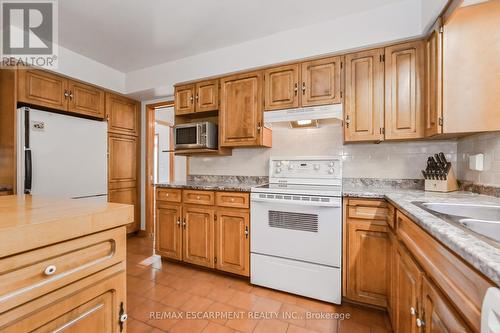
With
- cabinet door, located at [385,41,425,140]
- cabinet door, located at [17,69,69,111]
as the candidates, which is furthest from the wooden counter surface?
cabinet door, located at [17,69,69,111]

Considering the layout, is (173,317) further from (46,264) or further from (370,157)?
(370,157)

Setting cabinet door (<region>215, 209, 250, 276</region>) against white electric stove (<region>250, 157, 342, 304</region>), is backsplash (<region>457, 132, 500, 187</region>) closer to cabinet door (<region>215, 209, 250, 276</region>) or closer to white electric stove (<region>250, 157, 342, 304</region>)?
white electric stove (<region>250, 157, 342, 304</region>)

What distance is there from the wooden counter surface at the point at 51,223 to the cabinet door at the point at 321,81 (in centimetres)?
188

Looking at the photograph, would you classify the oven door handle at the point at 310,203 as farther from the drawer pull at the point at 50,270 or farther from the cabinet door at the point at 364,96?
the drawer pull at the point at 50,270

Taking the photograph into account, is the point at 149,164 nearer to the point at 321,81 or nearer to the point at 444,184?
the point at 321,81

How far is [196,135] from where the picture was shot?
102 inches

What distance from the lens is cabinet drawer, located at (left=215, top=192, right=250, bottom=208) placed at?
217cm

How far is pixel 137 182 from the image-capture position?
359 cm

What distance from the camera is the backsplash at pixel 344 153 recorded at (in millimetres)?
2125

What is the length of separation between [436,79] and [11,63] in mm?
3747

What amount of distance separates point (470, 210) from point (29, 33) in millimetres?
3874

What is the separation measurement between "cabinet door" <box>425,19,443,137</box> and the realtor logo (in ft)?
9.80

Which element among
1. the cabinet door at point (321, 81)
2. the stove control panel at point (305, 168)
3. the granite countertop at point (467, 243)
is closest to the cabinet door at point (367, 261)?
the stove control panel at point (305, 168)

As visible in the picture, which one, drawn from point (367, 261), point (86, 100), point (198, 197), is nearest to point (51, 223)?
point (198, 197)
